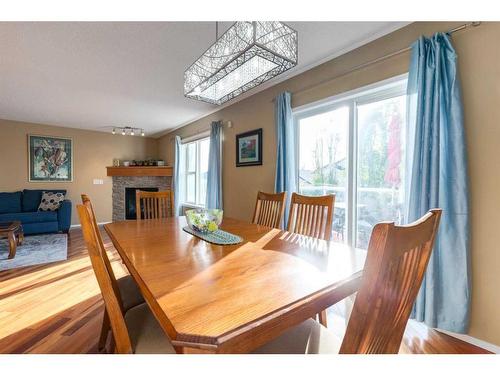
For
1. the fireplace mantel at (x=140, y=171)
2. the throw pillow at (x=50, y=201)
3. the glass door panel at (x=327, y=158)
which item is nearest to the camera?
the glass door panel at (x=327, y=158)

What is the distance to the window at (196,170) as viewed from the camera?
4.89m

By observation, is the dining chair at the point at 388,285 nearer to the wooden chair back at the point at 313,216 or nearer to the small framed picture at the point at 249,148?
the wooden chair back at the point at 313,216

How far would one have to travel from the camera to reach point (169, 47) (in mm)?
2223

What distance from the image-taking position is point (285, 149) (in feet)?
9.03

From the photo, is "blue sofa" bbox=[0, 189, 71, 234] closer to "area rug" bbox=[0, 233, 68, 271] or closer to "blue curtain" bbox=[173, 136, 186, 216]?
"area rug" bbox=[0, 233, 68, 271]

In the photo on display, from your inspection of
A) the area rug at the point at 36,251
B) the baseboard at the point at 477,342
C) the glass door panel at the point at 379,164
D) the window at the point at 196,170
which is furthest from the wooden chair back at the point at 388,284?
the window at the point at 196,170

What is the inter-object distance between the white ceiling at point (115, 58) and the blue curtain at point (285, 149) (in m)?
0.35

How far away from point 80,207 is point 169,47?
1876mm

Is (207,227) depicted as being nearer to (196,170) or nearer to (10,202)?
(196,170)

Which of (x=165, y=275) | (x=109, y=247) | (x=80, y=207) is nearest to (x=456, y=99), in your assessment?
(x=165, y=275)

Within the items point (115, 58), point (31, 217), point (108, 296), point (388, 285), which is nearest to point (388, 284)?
point (388, 285)

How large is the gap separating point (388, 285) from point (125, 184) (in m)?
6.66

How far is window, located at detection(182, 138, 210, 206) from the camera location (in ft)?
16.1

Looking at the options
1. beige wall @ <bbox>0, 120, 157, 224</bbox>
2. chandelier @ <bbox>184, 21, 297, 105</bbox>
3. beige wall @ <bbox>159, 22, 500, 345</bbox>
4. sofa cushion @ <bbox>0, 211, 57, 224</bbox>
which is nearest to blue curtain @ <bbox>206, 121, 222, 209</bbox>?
chandelier @ <bbox>184, 21, 297, 105</bbox>
